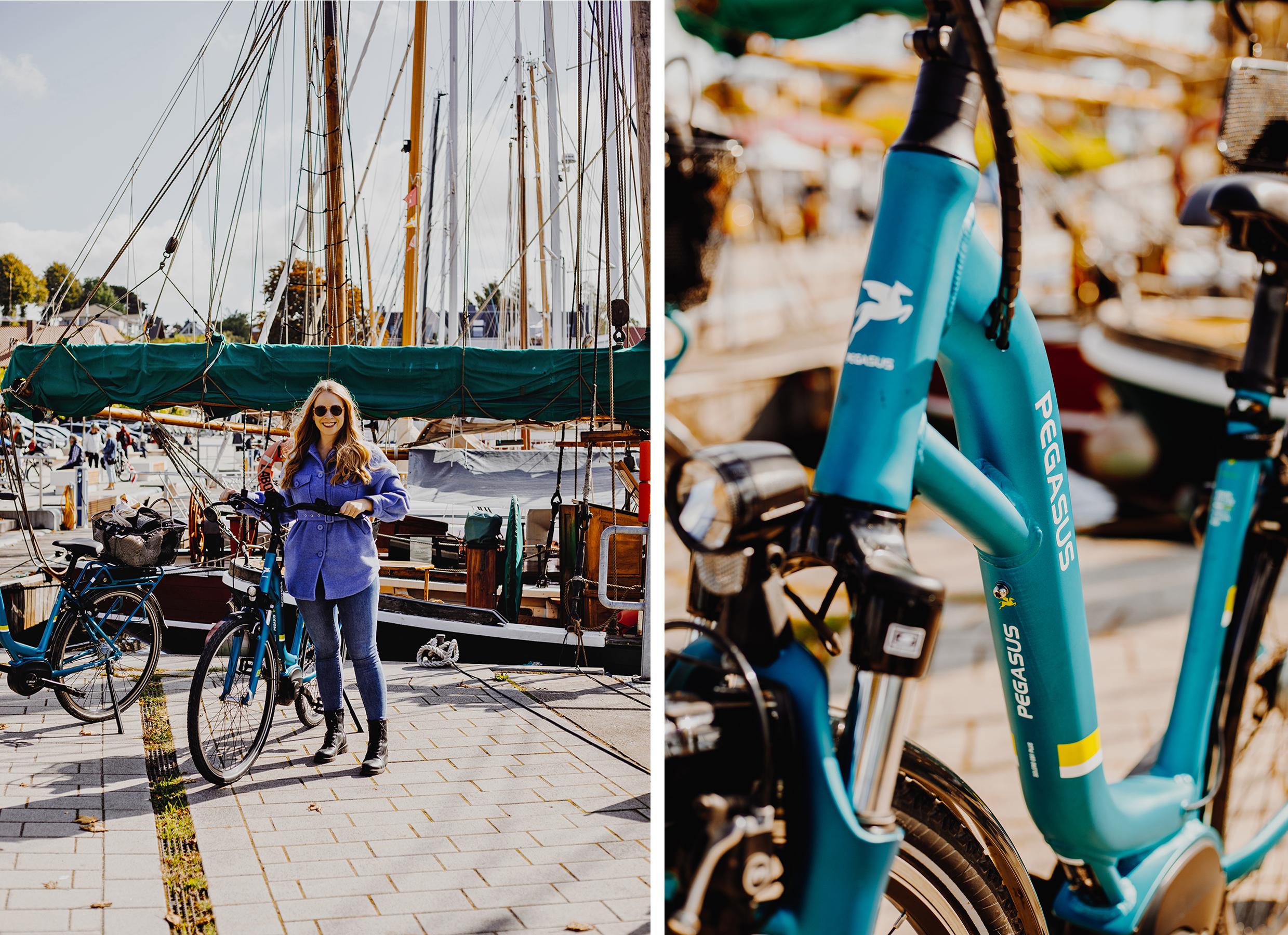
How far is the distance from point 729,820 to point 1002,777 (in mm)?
1256

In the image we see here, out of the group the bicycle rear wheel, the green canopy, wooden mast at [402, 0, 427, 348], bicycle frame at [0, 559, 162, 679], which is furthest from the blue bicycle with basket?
the bicycle rear wheel

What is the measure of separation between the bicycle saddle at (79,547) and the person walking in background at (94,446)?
20.3 inches

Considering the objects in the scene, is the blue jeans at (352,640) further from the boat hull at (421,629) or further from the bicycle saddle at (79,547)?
the boat hull at (421,629)

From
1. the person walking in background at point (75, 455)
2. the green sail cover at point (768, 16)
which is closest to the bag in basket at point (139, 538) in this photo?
the person walking in background at point (75, 455)

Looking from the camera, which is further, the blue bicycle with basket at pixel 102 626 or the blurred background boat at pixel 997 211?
the blue bicycle with basket at pixel 102 626

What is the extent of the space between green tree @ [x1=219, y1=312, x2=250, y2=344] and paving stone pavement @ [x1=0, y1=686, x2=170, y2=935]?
1.40 metres

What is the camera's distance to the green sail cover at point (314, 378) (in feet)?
11.0

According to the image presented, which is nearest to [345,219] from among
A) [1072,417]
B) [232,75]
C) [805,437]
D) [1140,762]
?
[232,75]

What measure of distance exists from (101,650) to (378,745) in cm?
123

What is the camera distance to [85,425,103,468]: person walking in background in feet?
13.0

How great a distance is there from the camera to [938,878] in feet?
4.01

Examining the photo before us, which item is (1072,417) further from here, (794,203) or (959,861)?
(959,861)

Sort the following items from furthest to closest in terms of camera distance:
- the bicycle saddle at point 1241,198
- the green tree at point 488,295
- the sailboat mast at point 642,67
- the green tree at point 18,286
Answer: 1. the green tree at point 488,295
2. the green tree at point 18,286
3. the sailboat mast at point 642,67
4. the bicycle saddle at point 1241,198

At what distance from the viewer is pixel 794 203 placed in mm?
1444
